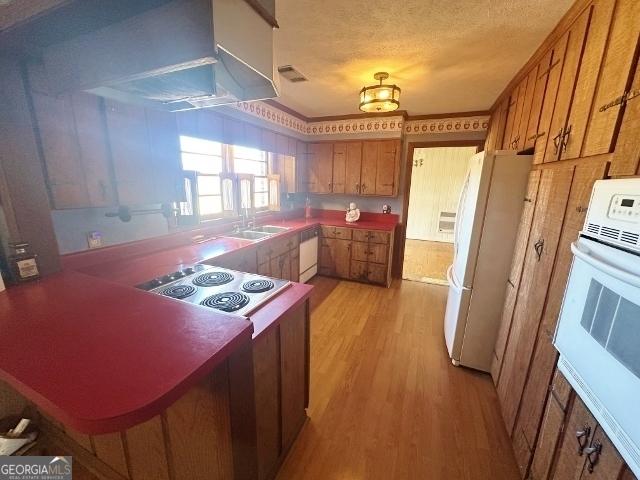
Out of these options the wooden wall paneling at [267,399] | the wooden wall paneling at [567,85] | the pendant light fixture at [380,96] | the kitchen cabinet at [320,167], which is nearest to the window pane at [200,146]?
the pendant light fixture at [380,96]

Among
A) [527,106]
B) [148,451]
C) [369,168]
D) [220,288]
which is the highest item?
[527,106]

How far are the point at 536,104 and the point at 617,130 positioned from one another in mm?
1058

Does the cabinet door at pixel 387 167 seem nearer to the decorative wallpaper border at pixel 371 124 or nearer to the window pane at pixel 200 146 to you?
the decorative wallpaper border at pixel 371 124

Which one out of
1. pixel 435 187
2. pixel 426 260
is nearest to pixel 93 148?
pixel 426 260

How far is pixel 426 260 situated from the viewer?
4.96 m

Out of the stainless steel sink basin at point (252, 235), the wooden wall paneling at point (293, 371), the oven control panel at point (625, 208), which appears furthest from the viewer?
the stainless steel sink basin at point (252, 235)

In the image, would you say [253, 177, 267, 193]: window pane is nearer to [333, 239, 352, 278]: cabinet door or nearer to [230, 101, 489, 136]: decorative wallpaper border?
[230, 101, 489, 136]: decorative wallpaper border

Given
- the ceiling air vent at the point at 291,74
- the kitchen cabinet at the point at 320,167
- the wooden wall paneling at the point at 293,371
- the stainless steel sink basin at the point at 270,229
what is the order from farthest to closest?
the kitchen cabinet at the point at 320,167 < the stainless steel sink basin at the point at 270,229 < the ceiling air vent at the point at 291,74 < the wooden wall paneling at the point at 293,371

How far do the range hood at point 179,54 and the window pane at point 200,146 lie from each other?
1145mm

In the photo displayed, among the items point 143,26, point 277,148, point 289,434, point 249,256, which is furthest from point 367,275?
point 143,26

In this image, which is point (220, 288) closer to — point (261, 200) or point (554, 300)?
point (554, 300)

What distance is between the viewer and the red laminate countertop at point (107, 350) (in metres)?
0.56

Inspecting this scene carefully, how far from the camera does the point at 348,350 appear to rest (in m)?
2.29

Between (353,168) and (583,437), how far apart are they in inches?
138
